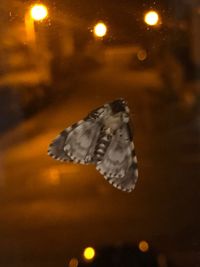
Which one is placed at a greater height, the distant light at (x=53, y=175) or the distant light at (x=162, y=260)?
the distant light at (x=53, y=175)

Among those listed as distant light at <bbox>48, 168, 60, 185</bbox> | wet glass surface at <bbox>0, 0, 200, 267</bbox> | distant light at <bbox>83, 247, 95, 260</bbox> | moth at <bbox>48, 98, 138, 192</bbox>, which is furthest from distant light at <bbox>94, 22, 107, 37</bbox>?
distant light at <bbox>83, 247, 95, 260</bbox>

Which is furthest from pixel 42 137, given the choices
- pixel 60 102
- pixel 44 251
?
pixel 44 251

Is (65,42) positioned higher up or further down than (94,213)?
higher up

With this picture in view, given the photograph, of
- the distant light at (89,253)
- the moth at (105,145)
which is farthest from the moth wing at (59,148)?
the distant light at (89,253)

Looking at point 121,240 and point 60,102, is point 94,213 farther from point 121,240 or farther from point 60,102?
point 60,102

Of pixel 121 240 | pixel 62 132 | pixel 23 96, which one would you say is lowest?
pixel 121 240

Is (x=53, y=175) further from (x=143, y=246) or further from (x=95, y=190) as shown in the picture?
(x=143, y=246)

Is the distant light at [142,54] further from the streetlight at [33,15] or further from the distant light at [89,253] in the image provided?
the distant light at [89,253]
